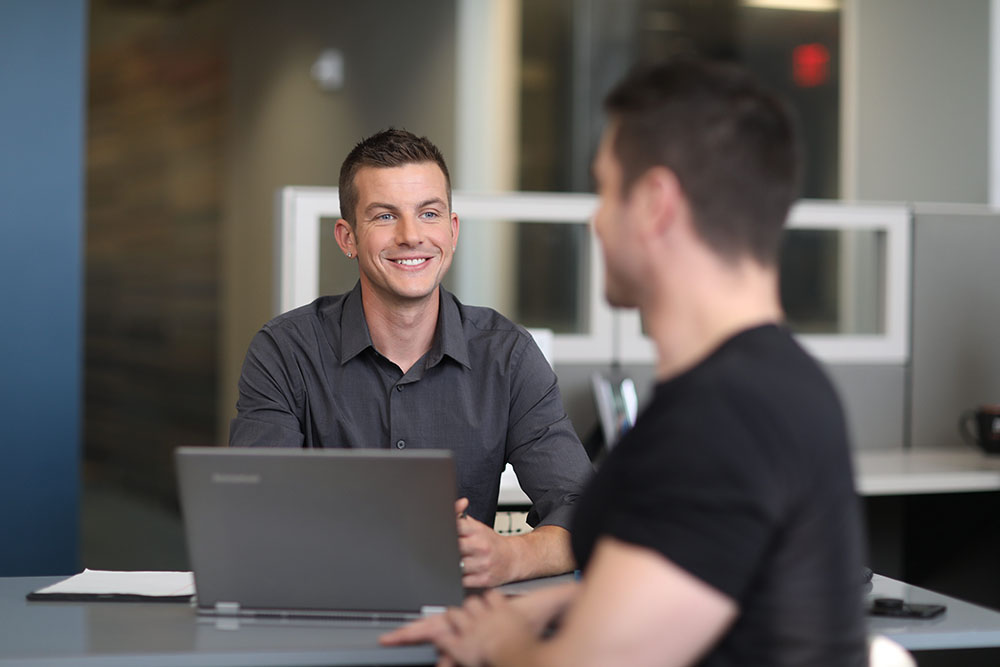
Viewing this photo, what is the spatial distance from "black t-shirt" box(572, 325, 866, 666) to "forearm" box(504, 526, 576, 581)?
596 mm

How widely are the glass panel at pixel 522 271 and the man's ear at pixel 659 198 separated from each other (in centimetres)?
349

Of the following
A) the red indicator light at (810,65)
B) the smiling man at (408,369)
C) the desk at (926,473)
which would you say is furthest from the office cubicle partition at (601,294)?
the red indicator light at (810,65)

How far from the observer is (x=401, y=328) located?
6.37ft

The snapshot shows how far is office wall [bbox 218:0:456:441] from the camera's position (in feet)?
15.3

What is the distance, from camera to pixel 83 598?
150cm

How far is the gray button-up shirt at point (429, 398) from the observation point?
74.4 inches

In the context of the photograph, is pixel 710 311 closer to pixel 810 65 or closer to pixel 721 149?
pixel 721 149

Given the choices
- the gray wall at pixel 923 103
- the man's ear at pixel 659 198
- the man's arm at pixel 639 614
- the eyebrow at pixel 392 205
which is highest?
the gray wall at pixel 923 103

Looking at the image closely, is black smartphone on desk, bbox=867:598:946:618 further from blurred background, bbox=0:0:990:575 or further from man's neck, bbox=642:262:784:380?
blurred background, bbox=0:0:990:575

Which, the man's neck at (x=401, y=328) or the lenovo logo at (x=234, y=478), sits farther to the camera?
the man's neck at (x=401, y=328)

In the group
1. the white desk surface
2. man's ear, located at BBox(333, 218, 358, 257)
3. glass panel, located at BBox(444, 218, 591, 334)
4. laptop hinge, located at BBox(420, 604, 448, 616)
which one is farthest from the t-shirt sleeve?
glass panel, located at BBox(444, 218, 591, 334)

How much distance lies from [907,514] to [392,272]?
1.96 metres

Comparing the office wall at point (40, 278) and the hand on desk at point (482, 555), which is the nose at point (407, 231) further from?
the office wall at point (40, 278)

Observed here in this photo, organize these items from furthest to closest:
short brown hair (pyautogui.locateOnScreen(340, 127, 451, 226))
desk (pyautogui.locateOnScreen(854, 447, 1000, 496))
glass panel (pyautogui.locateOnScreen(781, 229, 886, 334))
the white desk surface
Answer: glass panel (pyautogui.locateOnScreen(781, 229, 886, 334)), desk (pyautogui.locateOnScreen(854, 447, 1000, 496)), the white desk surface, short brown hair (pyautogui.locateOnScreen(340, 127, 451, 226))
